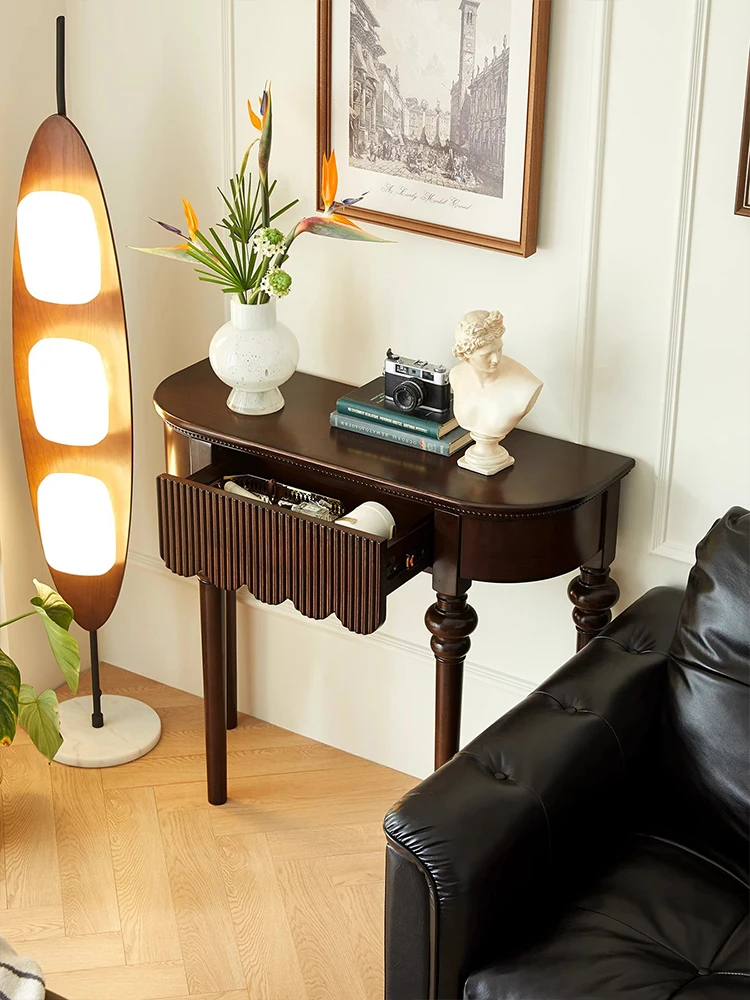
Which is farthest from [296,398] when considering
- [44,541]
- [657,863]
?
[657,863]

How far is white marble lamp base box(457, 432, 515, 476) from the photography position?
2.24 meters

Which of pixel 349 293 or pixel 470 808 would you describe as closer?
pixel 470 808

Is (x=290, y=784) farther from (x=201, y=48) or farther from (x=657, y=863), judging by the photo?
(x=201, y=48)

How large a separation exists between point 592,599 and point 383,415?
507 millimetres

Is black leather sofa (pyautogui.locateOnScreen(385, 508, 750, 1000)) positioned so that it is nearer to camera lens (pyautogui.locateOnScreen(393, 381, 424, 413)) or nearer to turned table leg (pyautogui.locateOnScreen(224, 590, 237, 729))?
camera lens (pyautogui.locateOnScreen(393, 381, 424, 413))

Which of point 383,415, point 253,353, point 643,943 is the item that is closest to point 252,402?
point 253,353

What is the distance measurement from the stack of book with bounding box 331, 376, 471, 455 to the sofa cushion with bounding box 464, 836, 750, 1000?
76cm

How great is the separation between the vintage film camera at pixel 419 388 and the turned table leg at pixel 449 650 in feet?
1.08

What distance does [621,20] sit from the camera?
6.91 ft

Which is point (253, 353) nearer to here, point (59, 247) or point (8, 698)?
point (59, 247)

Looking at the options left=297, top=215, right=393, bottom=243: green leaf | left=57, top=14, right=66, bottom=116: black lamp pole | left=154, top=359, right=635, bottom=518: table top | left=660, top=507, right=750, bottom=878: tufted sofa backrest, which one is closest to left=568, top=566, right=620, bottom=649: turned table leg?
left=154, top=359, right=635, bottom=518: table top

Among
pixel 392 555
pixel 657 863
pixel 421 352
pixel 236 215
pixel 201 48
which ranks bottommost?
pixel 657 863

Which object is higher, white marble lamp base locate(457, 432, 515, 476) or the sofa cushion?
white marble lamp base locate(457, 432, 515, 476)

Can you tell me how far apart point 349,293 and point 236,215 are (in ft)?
0.97
